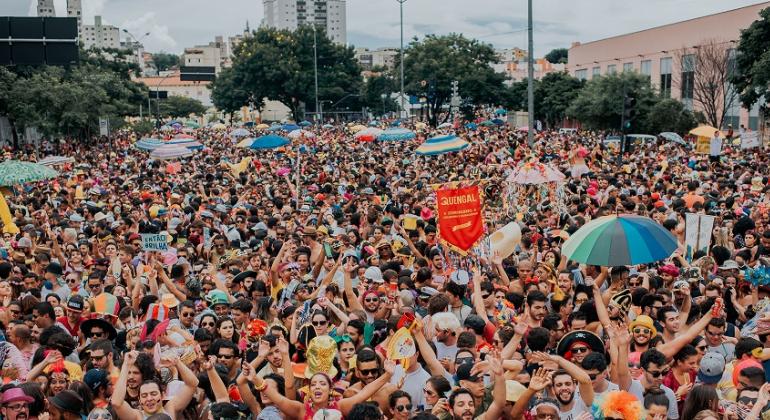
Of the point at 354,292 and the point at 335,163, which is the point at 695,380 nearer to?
the point at 354,292

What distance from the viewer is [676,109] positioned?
42.9 metres

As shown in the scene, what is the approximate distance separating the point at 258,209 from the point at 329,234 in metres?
3.36

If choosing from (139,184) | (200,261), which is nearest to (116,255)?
(200,261)

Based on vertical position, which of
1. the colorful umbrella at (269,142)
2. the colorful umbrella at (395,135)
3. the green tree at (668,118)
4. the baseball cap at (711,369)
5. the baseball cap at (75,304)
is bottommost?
the baseball cap at (711,369)

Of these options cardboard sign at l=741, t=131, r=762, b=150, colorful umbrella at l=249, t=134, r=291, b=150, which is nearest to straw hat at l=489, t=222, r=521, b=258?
colorful umbrella at l=249, t=134, r=291, b=150

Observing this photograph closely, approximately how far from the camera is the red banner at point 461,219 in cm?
968

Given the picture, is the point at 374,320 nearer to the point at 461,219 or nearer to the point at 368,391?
the point at 368,391

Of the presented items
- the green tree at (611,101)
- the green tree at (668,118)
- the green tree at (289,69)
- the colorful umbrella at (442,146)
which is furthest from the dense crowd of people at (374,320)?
the green tree at (289,69)

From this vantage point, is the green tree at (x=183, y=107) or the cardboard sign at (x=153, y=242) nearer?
the cardboard sign at (x=153, y=242)

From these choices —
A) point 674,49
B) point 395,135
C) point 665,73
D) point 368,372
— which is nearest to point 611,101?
point 674,49

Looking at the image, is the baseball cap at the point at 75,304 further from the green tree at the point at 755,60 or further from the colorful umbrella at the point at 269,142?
the green tree at the point at 755,60

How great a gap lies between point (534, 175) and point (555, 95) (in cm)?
4599

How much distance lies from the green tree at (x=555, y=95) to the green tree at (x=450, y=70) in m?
3.33

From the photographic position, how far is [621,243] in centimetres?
745
